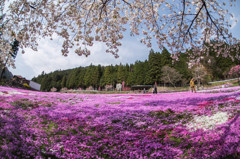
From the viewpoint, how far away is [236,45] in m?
7.45

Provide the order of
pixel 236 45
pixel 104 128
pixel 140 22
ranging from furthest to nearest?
pixel 236 45 → pixel 140 22 → pixel 104 128

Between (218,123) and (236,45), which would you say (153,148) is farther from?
(236,45)

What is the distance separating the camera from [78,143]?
169 inches

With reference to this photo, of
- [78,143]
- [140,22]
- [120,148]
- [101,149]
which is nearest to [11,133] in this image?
[78,143]

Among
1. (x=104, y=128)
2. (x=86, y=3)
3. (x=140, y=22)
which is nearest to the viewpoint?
(x=104, y=128)

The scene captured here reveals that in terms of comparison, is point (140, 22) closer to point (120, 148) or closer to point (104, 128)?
point (104, 128)

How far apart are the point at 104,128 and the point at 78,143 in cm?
163

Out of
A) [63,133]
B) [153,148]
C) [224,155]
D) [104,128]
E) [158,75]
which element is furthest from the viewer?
[158,75]

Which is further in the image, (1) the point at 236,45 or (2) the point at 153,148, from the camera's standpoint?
(1) the point at 236,45

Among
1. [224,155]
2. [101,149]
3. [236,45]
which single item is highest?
[236,45]

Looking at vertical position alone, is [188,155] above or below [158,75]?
below

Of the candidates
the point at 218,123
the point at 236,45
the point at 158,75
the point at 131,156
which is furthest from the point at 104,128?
the point at 158,75

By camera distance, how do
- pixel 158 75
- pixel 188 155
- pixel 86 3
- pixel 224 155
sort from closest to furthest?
pixel 224 155 → pixel 188 155 → pixel 86 3 → pixel 158 75

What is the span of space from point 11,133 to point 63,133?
153 centimetres
